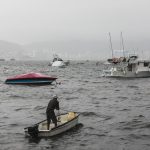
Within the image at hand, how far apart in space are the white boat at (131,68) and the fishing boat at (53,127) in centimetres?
5266

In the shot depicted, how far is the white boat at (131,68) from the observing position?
79250 mm

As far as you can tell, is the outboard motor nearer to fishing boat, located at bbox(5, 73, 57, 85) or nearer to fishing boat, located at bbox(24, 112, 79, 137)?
fishing boat, located at bbox(24, 112, 79, 137)

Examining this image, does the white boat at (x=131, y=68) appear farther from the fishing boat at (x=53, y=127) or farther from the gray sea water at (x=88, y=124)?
the fishing boat at (x=53, y=127)

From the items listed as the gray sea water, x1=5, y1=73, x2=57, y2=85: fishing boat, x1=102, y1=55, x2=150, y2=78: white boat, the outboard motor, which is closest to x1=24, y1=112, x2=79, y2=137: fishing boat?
the outboard motor

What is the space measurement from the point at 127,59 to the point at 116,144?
191 feet

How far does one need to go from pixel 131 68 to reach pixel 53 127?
58.2m

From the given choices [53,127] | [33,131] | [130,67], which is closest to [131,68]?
[130,67]

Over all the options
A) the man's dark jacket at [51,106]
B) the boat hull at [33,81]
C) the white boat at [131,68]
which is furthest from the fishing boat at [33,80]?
the man's dark jacket at [51,106]

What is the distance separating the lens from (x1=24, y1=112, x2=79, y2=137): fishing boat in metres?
23.5

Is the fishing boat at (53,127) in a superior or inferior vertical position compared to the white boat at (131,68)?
inferior

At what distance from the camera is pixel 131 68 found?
80.5m

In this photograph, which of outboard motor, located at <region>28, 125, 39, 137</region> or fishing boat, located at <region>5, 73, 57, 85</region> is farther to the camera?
fishing boat, located at <region>5, 73, 57, 85</region>

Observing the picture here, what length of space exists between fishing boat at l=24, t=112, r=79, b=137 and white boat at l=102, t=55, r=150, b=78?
5266 cm

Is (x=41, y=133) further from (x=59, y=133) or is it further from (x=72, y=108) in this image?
(x=72, y=108)
